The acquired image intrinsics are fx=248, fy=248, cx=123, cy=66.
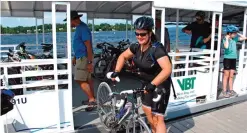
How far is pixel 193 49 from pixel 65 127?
307 cm

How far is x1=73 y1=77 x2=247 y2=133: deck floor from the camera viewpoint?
3884 millimetres

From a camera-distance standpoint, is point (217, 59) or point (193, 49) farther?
point (193, 49)

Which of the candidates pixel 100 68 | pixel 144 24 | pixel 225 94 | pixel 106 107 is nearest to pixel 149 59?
pixel 144 24

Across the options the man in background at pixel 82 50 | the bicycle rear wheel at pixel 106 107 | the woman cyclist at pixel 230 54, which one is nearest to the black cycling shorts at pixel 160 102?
the bicycle rear wheel at pixel 106 107

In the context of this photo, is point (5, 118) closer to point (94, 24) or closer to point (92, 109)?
point (92, 109)

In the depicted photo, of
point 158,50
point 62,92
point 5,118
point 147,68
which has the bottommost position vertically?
point 5,118

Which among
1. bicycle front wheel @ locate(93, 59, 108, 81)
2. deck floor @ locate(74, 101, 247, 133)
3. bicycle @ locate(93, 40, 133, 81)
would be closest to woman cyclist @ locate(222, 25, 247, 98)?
deck floor @ locate(74, 101, 247, 133)

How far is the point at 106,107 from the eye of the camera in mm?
3652

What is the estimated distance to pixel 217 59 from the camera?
4879 mm

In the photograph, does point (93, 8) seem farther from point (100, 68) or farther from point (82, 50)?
point (82, 50)

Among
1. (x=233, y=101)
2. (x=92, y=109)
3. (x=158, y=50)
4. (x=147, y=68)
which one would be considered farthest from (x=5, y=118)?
(x=233, y=101)

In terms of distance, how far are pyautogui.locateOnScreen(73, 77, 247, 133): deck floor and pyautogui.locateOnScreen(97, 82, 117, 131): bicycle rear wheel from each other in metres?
0.22

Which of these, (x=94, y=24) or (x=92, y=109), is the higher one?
(x=94, y=24)

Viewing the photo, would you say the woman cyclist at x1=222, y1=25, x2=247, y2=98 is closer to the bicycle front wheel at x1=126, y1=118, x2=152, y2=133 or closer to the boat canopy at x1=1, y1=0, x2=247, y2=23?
the boat canopy at x1=1, y1=0, x2=247, y2=23
